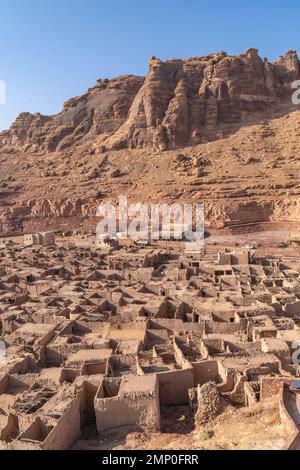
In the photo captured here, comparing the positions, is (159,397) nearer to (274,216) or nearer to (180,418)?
(180,418)

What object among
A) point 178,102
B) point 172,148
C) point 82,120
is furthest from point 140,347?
point 82,120

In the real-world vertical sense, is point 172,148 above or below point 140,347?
above

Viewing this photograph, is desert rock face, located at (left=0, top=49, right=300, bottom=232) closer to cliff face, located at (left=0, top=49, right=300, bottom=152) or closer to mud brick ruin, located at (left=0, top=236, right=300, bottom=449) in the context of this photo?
cliff face, located at (left=0, top=49, right=300, bottom=152)

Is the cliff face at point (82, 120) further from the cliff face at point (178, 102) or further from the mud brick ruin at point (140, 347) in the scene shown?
the mud brick ruin at point (140, 347)

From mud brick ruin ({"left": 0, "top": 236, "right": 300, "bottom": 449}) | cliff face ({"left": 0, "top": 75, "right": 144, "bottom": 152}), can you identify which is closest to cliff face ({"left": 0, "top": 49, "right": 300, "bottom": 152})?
cliff face ({"left": 0, "top": 75, "right": 144, "bottom": 152})

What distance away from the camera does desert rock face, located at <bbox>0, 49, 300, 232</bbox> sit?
58688 millimetres

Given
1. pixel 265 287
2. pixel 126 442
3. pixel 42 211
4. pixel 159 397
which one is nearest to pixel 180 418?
pixel 159 397

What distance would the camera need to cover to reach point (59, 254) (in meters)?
37.9

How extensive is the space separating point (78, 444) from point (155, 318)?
8.29 metres

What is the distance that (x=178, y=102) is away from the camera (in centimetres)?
7606

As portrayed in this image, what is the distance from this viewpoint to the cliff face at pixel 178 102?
247 ft

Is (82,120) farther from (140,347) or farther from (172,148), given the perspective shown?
(140,347)

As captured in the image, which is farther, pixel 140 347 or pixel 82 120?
pixel 82 120

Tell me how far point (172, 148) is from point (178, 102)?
9722 mm
